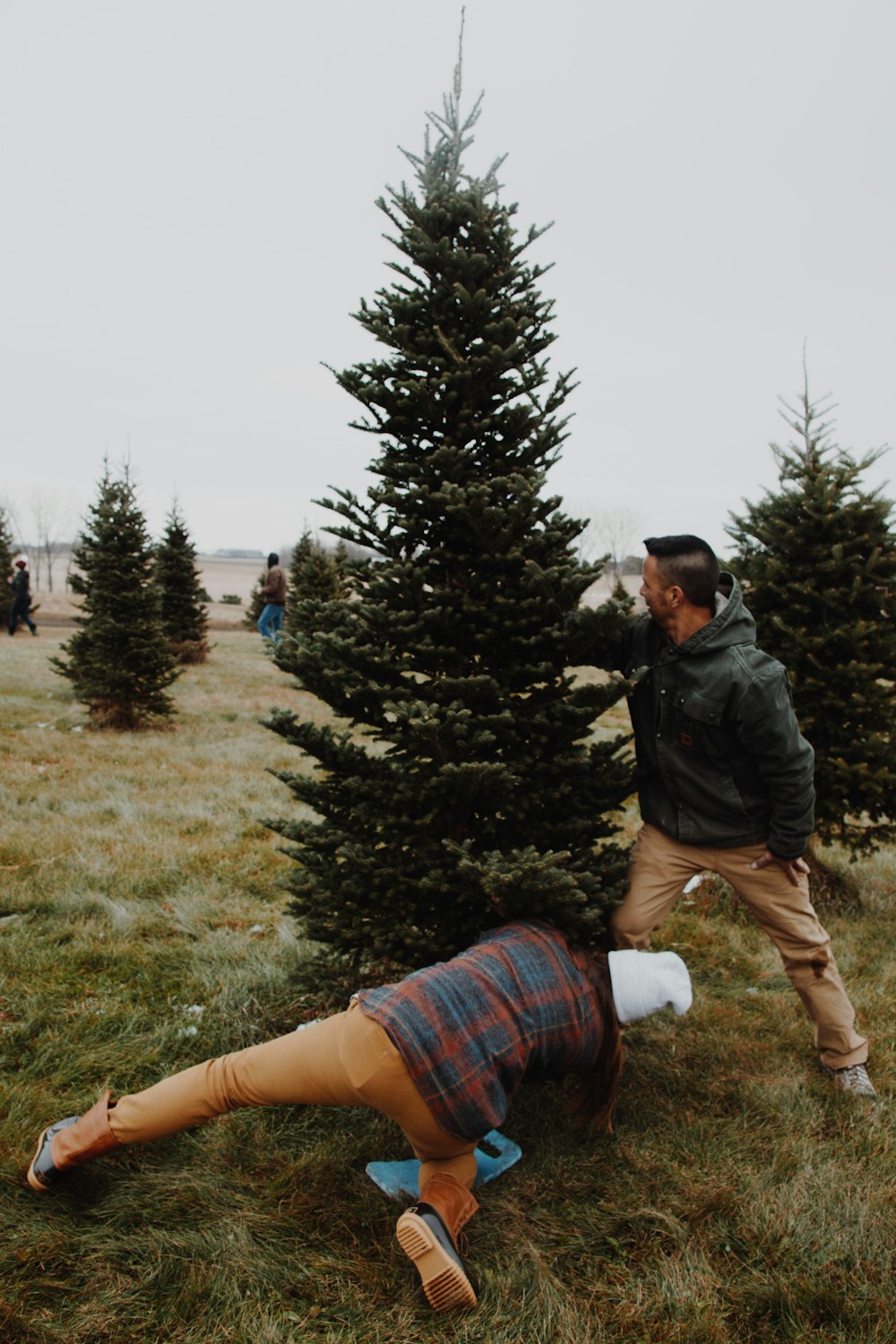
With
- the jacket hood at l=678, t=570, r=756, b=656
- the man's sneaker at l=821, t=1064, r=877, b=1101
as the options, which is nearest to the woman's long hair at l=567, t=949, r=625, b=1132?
the man's sneaker at l=821, t=1064, r=877, b=1101

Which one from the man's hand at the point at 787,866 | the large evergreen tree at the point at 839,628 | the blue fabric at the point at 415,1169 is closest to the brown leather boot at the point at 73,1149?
the blue fabric at the point at 415,1169

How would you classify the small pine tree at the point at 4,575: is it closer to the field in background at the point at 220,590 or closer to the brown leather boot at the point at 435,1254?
the field in background at the point at 220,590

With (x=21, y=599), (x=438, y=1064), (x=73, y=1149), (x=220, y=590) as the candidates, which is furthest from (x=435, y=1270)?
(x=220, y=590)

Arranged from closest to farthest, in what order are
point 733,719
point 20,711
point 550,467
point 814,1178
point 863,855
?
point 814,1178, point 733,719, point 550,467, point 863,855, point 20,711

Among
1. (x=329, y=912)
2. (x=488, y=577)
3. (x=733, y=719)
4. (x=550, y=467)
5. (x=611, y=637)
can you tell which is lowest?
(x=329, y=912)

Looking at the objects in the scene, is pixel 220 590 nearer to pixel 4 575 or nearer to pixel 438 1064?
pixel 4 575

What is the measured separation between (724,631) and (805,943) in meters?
1.58

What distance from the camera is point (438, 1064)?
2.55 metres

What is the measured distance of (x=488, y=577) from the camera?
366 cm

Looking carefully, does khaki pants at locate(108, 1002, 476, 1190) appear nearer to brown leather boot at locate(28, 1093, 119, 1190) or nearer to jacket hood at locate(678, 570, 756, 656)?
brown leather boot at locate(28, 1093, 119, 1190)

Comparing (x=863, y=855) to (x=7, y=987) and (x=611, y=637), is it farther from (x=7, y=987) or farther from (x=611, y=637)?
(x=7, y=987)

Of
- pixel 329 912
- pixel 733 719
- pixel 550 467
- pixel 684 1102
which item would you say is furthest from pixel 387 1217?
pixel 550 467

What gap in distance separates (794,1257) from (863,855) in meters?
4.03

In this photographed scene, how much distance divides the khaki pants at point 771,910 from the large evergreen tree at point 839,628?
2.25 m
